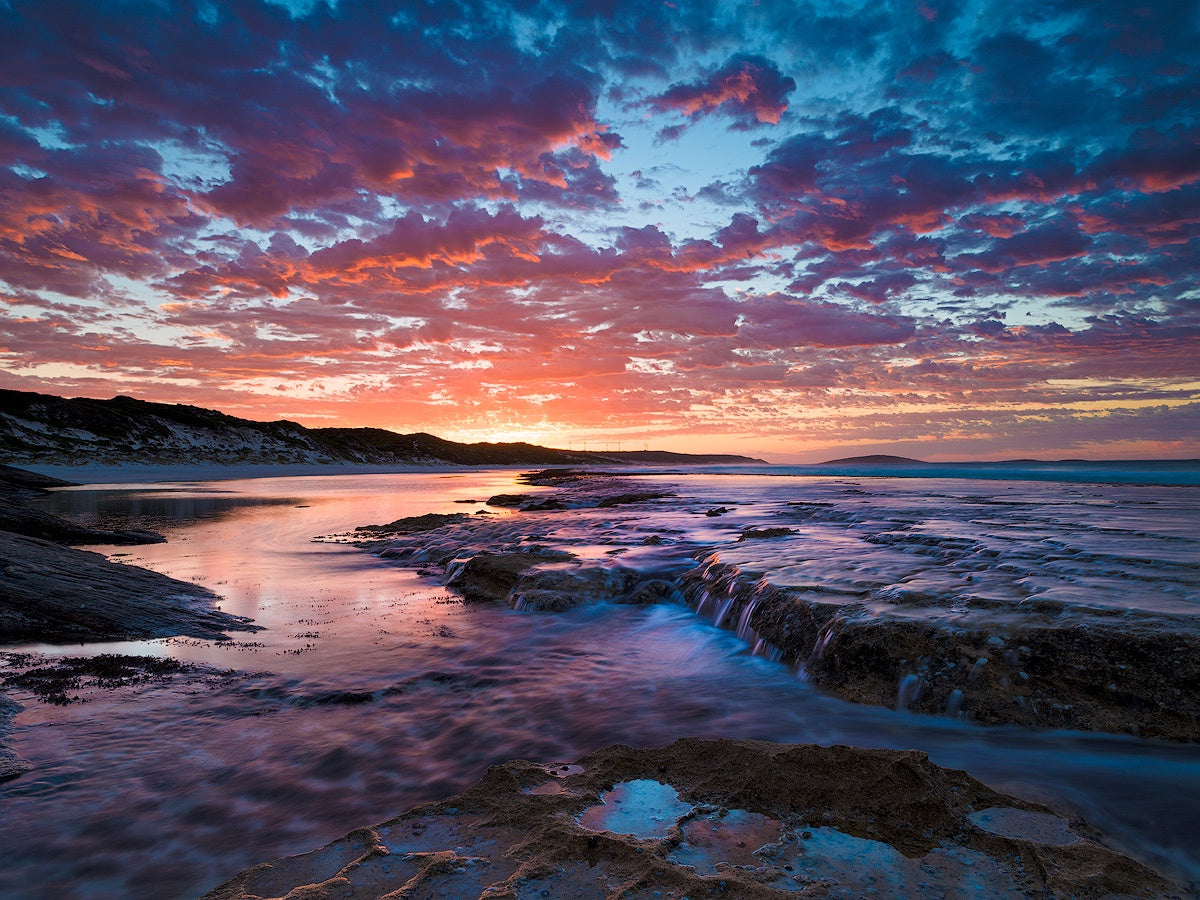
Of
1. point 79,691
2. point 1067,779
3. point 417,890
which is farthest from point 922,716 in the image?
point 79,691

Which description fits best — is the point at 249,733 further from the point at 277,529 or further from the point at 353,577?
the point at 277,529

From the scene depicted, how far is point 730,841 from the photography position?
3242mm

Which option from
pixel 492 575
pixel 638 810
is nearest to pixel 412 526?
pixel 492 575

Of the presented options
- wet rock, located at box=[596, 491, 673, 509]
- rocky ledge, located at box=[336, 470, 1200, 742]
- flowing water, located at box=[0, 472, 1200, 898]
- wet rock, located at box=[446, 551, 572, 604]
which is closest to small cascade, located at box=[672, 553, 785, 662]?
rocky ledge, located at box=[336, 470, 1200, 742]

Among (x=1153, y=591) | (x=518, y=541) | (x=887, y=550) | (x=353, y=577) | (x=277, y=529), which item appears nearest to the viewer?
(x=1153, y=591)

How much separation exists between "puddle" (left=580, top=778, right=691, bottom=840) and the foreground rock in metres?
0.01

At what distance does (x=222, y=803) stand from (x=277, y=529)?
63.0 feet

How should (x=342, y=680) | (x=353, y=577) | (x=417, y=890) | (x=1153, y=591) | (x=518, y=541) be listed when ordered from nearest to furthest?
(x=417, y=890) < (x=342, y=680) < (x=1153, y=591) < (x=353, y=577) < (x=518, y=541)

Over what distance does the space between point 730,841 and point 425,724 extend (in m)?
3.27

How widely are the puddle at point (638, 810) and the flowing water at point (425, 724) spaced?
0.97 m

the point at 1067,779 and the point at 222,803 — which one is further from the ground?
the point at 1067,779

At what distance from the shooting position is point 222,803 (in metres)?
4.09

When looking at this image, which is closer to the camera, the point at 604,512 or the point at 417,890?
the point at 417,890

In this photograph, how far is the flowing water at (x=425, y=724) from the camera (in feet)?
12.0
